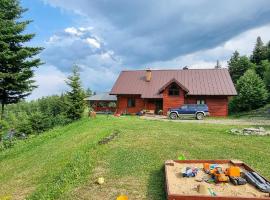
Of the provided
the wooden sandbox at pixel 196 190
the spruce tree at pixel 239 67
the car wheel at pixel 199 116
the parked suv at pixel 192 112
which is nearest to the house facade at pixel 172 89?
the parked suv at pixel 192 112

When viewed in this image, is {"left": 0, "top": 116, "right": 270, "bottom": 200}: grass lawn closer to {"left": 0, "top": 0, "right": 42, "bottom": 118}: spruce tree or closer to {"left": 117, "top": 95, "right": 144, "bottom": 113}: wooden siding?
{"left": 0, "top": 0, "right": 42, "bottom": 118}: spruce tree

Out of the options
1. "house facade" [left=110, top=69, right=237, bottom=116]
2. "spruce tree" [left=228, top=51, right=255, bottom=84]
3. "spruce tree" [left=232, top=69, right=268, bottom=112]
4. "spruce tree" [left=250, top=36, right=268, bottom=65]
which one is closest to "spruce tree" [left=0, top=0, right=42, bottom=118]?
"house facade" [left=110, top=69, right=237, bottom=116]

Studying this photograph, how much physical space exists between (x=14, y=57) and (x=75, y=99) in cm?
673

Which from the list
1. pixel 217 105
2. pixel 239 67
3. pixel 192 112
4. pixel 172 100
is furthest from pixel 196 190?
pixel 239 67

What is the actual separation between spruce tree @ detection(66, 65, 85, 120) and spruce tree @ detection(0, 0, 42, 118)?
3.56 meters

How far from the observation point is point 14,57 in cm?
2498

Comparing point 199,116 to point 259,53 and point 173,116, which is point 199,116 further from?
point 259,53

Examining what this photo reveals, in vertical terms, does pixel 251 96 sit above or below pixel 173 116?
above

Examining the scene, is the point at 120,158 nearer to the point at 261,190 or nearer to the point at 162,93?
the point at 261,190

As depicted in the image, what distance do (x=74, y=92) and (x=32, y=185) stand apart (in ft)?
63.1

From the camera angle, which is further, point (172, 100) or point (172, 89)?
point (172, 89)

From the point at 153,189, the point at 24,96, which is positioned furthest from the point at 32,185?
the point at 24,96

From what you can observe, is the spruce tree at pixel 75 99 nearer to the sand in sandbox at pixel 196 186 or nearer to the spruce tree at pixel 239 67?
the sand in sandbox at pixel 196 186

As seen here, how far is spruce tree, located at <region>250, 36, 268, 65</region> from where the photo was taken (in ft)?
232
